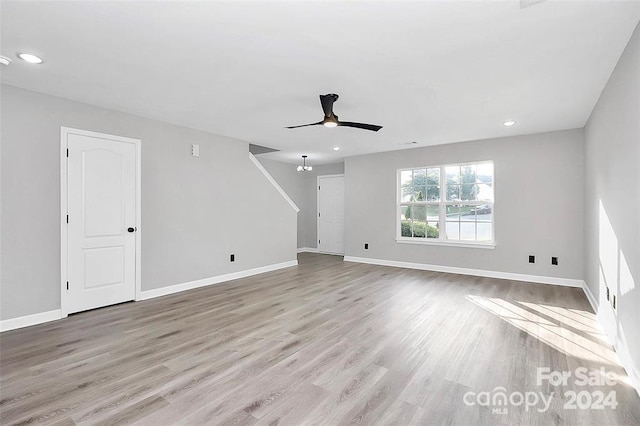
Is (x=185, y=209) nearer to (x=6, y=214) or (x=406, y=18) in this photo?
(x=6, y=214)

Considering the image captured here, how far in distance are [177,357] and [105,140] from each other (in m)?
2.91

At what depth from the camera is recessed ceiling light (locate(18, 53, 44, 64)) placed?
2572 millimetres

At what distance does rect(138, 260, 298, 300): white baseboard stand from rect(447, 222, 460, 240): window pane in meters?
3.34

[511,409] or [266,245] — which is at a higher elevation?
[266,245]

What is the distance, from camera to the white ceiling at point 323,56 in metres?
2.02

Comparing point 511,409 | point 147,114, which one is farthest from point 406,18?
point 147,114

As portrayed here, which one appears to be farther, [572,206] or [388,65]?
[572,206]

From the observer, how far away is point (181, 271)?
185 inches

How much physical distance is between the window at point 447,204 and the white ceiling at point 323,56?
1645mm

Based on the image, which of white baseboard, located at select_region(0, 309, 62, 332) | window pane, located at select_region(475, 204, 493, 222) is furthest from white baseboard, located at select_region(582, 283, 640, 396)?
white baseboard, located at select_region(0, 309, 62, 332)

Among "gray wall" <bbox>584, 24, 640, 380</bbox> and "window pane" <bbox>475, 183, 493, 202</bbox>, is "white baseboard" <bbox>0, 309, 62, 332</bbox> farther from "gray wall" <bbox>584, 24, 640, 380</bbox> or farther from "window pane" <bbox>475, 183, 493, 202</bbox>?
"window pane" <bbox>475, 183, 493, 202</bbox>

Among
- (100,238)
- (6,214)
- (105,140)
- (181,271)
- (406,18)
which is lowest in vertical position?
(181,271)

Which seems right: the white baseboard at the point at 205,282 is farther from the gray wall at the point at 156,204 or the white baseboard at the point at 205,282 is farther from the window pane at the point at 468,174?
the window pane at the point at 468,174

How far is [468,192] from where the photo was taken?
5.84 meters
